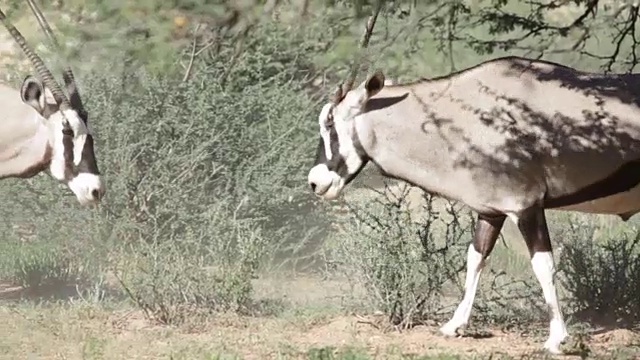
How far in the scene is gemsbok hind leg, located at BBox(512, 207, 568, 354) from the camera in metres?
7.53

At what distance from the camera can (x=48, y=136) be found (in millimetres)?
8453

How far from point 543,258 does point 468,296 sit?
1.93 feet

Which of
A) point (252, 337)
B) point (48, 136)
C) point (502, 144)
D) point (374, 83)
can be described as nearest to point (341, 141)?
point (374, 83)

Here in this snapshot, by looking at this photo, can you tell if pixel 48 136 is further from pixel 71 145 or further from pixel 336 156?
pixel 336 156

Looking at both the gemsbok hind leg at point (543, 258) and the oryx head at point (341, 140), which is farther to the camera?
the oryx head at point (341, 140)

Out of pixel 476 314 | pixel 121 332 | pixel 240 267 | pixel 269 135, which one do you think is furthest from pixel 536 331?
pixel 269 135

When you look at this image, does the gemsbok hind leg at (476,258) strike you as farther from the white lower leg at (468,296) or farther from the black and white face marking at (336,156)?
the black and white face marking at (336,156)

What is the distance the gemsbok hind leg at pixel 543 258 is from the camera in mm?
7527

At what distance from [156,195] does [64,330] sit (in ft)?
11.3

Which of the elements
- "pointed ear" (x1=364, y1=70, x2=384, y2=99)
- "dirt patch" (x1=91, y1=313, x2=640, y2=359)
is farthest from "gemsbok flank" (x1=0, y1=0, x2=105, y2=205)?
"pointed ear" (x1=364, y1=70, x2=384, y2=99)

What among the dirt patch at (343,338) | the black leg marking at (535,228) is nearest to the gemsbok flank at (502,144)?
the black leg marking at (535,228)

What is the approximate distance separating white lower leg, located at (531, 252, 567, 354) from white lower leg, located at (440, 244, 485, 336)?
1.62ft

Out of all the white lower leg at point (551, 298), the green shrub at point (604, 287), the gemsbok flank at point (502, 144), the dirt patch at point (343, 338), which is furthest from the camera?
the green shrub at point (604, 287)

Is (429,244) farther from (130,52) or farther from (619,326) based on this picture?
(130,52)
